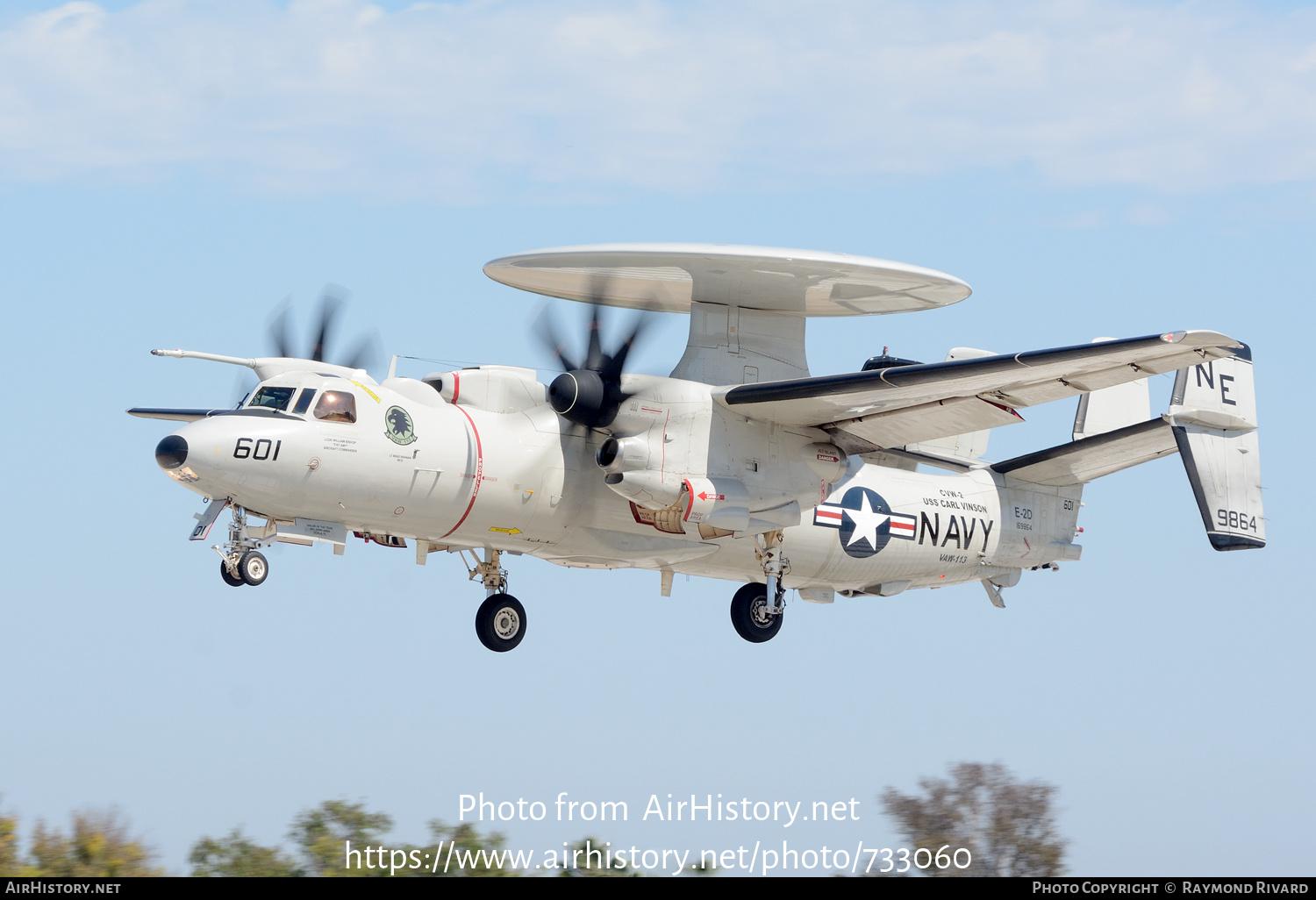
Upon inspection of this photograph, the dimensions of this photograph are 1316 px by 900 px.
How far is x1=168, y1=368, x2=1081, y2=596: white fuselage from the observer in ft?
59.8

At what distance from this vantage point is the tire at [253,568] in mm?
18266

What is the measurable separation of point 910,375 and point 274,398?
8.00 meters

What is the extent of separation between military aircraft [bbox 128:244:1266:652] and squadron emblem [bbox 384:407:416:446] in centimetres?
2

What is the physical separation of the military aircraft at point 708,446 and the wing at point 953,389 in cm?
4

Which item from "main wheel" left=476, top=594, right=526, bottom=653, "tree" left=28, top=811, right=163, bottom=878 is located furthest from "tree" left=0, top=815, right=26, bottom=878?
"main wheel" left=476, top=594, right=526, bottom=653

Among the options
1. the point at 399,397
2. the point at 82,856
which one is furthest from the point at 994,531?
the point at 82,856

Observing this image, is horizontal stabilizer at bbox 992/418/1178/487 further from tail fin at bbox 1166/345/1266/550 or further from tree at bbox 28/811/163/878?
tree at bbox 28/811/163/878

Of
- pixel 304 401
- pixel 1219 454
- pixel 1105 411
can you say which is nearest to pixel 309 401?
pixel 304 401

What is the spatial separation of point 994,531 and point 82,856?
14787 mm

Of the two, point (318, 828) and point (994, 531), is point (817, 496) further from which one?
point (318, 828)

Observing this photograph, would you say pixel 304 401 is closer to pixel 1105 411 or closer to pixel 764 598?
pixel 764 598

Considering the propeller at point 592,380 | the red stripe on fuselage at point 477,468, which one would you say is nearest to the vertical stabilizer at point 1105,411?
the propeller at point 592,380

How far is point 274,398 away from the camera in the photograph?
18.6 m
